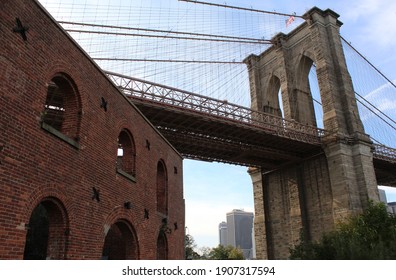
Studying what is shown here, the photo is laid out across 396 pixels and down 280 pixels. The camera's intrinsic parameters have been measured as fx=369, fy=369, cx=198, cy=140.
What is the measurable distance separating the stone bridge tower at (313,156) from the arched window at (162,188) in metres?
17.5

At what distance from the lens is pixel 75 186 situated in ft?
26.9

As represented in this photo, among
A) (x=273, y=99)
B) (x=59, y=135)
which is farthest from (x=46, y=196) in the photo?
(x=273, y=99)

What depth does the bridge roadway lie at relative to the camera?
76.6 feet

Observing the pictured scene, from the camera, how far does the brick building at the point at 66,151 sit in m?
6.50

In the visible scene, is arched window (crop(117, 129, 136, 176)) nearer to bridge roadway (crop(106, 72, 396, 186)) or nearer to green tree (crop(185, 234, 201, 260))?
bridge roadway (crop(106, 72, 396, 186))

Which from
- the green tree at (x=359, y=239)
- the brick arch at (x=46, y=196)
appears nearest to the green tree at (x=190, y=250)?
the green tree at (x=359, y=239)

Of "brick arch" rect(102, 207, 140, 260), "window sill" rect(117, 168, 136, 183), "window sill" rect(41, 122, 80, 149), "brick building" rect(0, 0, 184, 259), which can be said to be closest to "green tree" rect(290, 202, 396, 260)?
"brick building" rect(0, 0, 184, 259)

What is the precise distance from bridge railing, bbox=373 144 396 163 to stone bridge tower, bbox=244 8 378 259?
5.45m

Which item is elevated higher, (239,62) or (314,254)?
(239,62)

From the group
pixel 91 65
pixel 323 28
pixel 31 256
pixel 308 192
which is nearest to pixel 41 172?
pixel 91 65

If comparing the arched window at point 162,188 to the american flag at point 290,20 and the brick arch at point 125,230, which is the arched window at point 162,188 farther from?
the american flag at point 290,20

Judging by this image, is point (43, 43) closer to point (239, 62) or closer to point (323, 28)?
point (323, 28)
